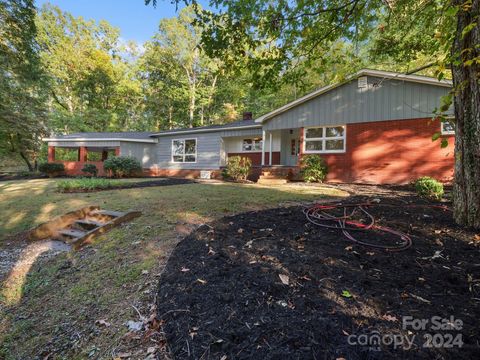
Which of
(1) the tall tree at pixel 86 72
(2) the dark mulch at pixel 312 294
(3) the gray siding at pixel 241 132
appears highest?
(1) the tall tree at pixel 86 72

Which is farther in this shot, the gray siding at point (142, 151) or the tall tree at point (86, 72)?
the tall tree at point (86, 72)

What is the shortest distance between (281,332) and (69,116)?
3106 centimetres

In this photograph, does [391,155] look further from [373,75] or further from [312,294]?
[312,294]

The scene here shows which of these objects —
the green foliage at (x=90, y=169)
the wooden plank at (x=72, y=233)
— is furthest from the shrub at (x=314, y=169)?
the green foliage at (x=90, y=169)

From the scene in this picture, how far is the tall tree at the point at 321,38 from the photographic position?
3342mm

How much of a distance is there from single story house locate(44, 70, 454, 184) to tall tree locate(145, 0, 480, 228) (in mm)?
1823

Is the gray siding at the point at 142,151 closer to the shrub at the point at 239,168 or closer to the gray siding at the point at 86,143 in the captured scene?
the gray siding at the point at 86,143

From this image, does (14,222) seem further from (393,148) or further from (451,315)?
(393,148)

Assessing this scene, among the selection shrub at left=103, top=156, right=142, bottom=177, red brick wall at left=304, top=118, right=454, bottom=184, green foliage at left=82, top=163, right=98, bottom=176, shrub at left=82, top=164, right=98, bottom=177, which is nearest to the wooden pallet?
red brick wall at left=304, top=118, right=454, bottom=184

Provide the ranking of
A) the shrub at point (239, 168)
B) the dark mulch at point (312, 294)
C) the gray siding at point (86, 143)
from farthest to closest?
the gray siding at point (86, 143) → the shrub at point (239, 168) → the dark mulch at point (312, 294)

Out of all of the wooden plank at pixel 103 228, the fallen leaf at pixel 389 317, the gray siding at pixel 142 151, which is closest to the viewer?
the fallen leaf at pixel 389 317

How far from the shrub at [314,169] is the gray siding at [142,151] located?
38.3ft

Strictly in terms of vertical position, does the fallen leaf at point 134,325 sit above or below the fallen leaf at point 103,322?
above

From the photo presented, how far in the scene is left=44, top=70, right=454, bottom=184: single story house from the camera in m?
9.03
